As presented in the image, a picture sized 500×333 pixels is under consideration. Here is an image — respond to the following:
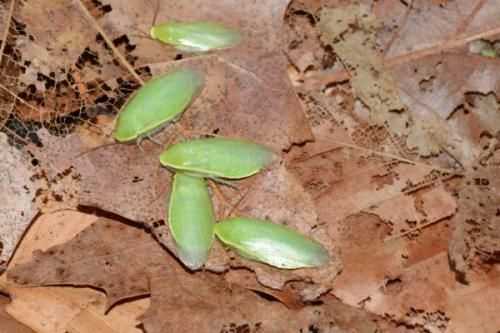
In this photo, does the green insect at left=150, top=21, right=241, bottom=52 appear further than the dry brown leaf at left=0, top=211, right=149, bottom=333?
No

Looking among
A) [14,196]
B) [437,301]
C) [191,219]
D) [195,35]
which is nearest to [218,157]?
[191,219]

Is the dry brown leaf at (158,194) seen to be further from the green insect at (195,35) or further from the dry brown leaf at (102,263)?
the green insect at (195,35)

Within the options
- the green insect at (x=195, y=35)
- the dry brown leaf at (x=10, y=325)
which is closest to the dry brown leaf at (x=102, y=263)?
the dry brown leaf at (x=10, y=325)

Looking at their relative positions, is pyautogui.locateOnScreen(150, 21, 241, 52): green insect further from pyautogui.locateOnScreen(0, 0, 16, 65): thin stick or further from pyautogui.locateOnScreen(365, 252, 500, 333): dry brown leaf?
pyautogui.locateOnScreen(365, 252, 500, 333): dry brown leaf

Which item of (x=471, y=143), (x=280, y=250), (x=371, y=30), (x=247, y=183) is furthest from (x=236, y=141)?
(x=471, y=143)

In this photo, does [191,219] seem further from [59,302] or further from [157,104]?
[59,302]

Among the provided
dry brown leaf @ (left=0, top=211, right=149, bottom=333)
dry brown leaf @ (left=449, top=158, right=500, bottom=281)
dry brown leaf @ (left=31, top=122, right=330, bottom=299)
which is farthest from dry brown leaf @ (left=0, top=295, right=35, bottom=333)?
dry brown leaf @ (left=449, top=158, right=500, bottom=281)

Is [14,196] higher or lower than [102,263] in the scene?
higher
